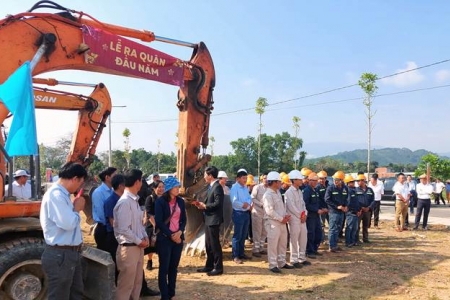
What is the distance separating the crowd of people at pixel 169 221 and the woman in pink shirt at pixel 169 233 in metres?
0.01

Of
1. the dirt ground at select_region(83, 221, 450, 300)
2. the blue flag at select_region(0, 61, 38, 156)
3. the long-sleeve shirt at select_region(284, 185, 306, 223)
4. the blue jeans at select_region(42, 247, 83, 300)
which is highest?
the blue flag at select_region(0, 61, 38, 156)

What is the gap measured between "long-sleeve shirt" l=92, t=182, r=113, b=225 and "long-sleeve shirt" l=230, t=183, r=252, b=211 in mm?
3006

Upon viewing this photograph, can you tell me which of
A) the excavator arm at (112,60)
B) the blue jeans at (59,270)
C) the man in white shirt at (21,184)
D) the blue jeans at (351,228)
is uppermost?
the excavator arm at (112,60)

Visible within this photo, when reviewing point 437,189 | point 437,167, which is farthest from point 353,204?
point 437,167

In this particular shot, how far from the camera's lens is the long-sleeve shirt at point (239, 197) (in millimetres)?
7816

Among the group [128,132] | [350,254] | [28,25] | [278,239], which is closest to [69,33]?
[28,25]

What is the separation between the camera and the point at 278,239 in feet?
22.6

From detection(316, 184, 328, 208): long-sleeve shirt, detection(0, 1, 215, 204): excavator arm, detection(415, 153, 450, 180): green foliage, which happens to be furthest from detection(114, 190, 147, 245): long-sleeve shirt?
detection(415, 153, 450, 180): green foliage

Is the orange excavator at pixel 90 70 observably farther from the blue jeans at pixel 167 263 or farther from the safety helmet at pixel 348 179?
the safety helmet at pixel 348 179

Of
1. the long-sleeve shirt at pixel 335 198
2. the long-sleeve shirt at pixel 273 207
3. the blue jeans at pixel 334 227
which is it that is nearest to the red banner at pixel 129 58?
the long-sleeve shirt at pixel 273 207

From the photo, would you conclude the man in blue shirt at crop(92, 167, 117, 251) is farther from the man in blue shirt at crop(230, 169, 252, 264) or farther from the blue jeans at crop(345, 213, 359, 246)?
the blue jeans at crop(345, 213, 359, 246)

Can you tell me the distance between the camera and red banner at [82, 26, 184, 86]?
570 centimetres

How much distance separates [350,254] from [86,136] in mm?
6857

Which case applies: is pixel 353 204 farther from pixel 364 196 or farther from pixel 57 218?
pixel 57 218
